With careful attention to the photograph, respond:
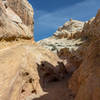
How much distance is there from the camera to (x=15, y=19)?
1013 cm

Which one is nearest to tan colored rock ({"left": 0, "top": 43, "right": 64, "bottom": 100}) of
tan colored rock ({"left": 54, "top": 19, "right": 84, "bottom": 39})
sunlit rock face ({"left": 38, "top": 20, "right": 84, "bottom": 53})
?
sunlit rock face ({"left": 38, "top": 20, "right": 84, "bottom": 53})

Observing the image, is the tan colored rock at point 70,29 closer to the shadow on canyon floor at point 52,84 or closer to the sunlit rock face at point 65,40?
the sunlit rock face at point 65,40

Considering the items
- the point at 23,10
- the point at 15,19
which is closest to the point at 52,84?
the point at 15,19

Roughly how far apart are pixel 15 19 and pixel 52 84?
5.47 metres

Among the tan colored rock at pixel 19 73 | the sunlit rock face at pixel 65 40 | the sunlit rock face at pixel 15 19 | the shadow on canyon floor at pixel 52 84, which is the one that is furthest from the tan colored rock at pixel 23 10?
the sunlit rock face at pixel 65 40

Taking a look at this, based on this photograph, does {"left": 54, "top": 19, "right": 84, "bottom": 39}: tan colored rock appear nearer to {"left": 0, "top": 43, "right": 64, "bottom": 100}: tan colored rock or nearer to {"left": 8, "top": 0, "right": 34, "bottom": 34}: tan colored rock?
{"left": 8, "top": 0, "right": 34, "bottom": 34}: tan colored rock

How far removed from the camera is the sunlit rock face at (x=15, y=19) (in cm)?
841

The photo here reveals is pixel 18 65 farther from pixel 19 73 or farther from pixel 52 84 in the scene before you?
pixel 52 84

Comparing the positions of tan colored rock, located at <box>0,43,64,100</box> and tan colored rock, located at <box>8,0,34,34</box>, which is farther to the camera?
tan colored rock, located at <box>8,0,34,34</box>

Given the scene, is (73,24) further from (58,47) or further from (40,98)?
(40,98)

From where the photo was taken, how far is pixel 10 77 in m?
6.19

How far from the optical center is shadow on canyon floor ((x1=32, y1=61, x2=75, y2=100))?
696cm

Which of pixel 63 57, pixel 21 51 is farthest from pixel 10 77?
pixel 63 57

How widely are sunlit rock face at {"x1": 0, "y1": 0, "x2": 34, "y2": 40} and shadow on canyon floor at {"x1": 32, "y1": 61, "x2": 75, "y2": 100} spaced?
2.77 meters
